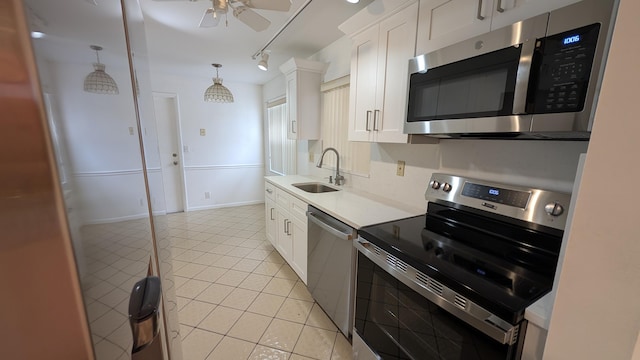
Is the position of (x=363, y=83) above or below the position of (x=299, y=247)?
above

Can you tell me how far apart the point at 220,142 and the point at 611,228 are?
196 inches

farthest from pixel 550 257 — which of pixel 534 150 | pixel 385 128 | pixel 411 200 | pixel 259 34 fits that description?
pixel 259 34

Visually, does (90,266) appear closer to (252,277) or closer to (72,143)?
(72,143)

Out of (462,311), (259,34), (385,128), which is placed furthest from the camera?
(259,34)

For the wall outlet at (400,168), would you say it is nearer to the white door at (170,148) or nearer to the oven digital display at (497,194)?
the oven digital display at (497,194)

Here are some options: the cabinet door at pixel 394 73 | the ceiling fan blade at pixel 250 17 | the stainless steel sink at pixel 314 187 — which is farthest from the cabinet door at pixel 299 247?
the ceiling fan blade at pixel 250 17

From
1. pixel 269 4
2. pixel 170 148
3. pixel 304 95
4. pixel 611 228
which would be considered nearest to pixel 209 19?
pixel 269 4

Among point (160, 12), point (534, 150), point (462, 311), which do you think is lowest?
point (462, 311)

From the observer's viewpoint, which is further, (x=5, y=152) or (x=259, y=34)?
(x=259, y=34)

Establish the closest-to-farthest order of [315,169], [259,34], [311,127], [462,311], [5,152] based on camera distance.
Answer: [5,152] < [462,311] < [259,34] < [311,127] < [315,169]

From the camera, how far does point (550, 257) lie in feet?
3.34

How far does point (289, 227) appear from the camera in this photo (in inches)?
96.2

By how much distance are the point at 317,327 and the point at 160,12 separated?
2.80m

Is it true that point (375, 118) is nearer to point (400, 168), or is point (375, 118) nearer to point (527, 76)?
point (400, 168)
